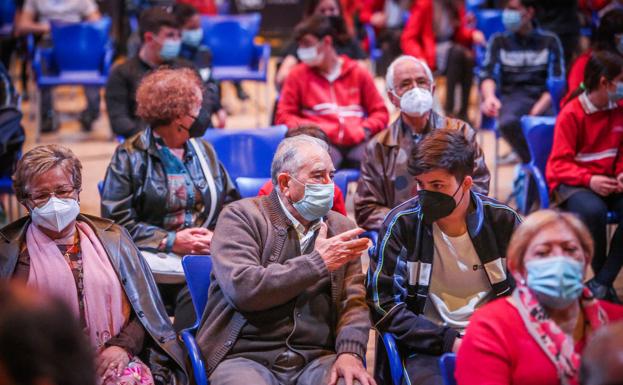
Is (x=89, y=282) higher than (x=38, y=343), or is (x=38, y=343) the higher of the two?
(x=38, y=343)

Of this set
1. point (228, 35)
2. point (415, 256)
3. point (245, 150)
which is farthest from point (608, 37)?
point (228, 35)

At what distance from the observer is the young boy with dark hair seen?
3010 mm

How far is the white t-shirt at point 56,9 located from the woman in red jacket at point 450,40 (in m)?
2.93

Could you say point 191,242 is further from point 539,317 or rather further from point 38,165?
point 539,317

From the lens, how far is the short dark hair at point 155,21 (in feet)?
17.8

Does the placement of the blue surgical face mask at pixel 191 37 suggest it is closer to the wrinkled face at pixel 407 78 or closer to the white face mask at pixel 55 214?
the wrinkled face at pixel 407 78

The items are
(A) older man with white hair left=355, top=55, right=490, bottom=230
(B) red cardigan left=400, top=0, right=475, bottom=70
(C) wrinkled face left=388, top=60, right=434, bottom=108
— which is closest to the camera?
(A) older man with white hair left=355, top=55, right=490, bottom=230

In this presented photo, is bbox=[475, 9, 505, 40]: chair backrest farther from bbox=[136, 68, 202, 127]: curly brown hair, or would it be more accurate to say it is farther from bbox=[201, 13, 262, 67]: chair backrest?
bbox=[136, 68, 202, 127]: curly brown hair

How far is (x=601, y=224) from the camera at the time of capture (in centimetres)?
435

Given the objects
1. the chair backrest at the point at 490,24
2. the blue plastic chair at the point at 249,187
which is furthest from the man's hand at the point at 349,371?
the chair backrest at the point at 490,24

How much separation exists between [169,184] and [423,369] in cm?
141

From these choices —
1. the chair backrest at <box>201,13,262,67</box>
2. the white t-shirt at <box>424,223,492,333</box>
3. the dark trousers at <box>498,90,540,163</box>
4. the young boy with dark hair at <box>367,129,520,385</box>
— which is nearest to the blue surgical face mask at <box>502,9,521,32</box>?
the dark trousers at <box>498,90,540,163</box>

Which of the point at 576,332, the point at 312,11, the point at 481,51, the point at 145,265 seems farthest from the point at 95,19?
the point at 576,332

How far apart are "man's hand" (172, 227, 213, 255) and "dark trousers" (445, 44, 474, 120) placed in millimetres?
4667
